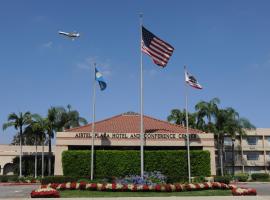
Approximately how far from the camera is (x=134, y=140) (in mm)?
45375

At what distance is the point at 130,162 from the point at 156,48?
657 inches

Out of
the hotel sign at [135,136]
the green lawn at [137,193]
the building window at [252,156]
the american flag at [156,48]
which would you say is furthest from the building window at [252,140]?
the green lawn at [137,193]

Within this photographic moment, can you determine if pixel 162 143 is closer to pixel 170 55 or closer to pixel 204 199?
pixel 170 55

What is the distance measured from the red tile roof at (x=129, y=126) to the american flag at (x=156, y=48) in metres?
15.7

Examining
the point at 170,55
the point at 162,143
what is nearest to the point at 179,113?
the point at 162,143

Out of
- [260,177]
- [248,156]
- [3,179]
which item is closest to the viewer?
[3,179]

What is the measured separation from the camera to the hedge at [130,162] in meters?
44.2

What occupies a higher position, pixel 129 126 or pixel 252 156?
pixel 129 126

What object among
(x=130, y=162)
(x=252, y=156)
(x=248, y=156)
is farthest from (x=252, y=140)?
(x=130, y=162)

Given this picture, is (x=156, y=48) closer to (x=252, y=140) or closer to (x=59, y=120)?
(x=59, y=120)

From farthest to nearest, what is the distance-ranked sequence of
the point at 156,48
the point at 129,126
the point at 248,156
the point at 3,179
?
the point at 248,156 → the point at 3,179 → the point at 129,126 → the point at 156,48

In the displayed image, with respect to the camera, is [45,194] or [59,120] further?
[59,120]

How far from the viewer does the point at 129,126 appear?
157ft

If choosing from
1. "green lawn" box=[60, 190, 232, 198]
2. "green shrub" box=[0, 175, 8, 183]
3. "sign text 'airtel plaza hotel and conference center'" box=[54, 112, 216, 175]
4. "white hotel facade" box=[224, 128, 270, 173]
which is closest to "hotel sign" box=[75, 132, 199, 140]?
"sign text 'airtel plaza hotel and conference center'" box=[54, 112, 216, 175]
